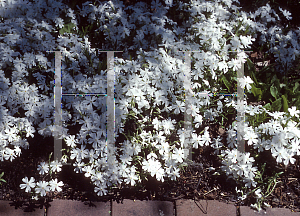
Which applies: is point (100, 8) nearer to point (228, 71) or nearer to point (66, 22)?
point (66, 22)

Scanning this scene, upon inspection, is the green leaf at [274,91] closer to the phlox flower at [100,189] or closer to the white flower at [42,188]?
the phlox flower at [100,189]

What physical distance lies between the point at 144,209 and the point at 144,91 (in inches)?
41.0

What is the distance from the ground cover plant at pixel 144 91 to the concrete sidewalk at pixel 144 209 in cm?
13

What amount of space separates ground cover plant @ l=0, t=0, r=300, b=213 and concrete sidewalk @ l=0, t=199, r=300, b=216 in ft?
0.41

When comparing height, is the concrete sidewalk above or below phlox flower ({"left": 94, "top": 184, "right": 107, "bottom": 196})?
below

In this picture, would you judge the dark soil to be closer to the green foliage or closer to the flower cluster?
the flower cluster

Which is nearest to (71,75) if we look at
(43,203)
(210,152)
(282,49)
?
(43,203)

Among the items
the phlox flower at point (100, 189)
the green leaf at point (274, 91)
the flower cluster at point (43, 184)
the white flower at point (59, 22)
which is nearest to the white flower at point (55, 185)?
the flower cluster at point (43, 184)

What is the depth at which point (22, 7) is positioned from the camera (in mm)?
2855

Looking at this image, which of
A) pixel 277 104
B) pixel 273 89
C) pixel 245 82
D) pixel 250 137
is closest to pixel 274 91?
pixel 273 89

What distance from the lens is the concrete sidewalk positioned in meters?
2.36

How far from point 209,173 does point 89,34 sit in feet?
6.50

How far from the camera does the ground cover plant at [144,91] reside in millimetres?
2406

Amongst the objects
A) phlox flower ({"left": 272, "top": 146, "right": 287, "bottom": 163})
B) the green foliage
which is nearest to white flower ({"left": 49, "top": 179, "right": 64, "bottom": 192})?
phlox flower ({"left": 272, "top": 146, "right": 287, "bottom": 163})
